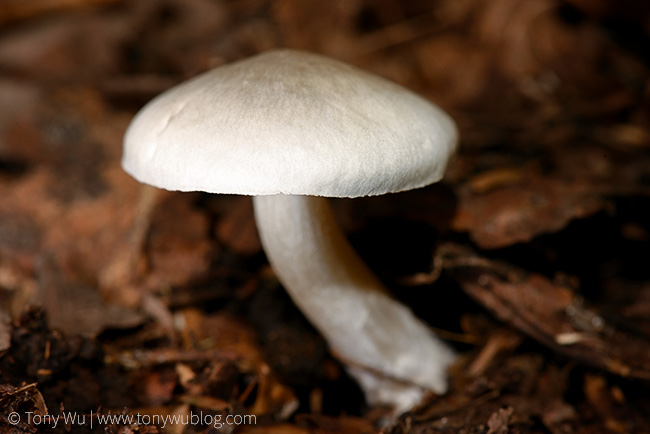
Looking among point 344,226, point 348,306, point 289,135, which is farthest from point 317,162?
point 344,226

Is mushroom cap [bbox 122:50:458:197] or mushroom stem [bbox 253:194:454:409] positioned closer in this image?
mushroom cap [bbox 122:50:458:197]

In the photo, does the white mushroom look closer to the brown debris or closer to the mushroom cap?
the mushroom cap

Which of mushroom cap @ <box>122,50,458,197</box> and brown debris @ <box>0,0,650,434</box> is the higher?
mushroom cap @ <box>122,50,458,197</box>

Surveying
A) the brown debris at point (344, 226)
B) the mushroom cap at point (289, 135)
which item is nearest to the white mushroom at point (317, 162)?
the mushroom cap at point (289, 135)

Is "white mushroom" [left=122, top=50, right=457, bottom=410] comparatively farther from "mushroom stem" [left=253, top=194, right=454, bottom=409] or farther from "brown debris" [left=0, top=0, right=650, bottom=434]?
"brown debris" [left=0, top=0, right=650, bottom=434]

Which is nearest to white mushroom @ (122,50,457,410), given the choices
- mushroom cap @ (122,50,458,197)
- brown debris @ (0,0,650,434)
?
mushroom cap @ (122,50,458,197)

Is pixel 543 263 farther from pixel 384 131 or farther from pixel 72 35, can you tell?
pixel 72 35
